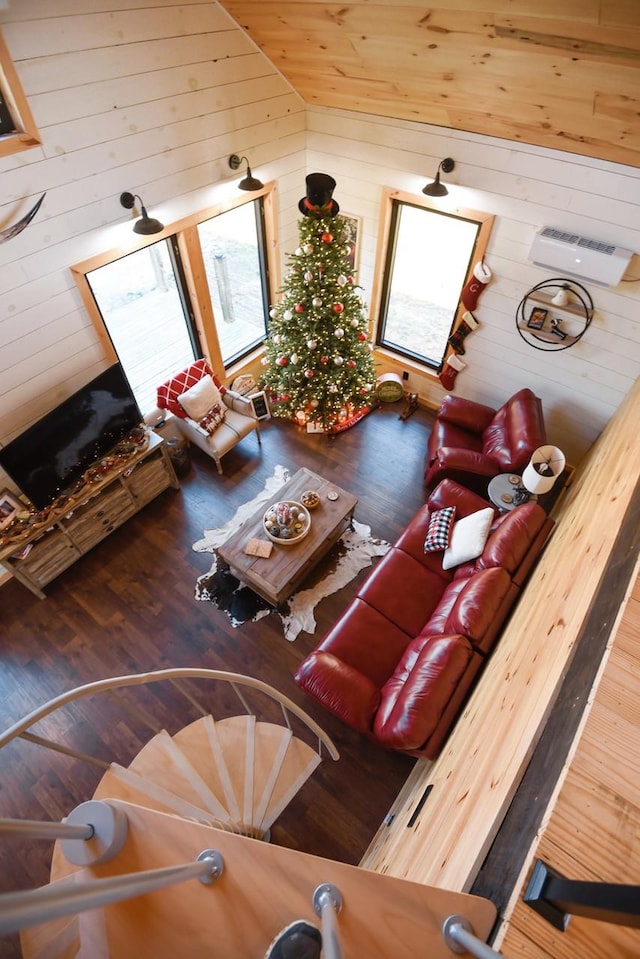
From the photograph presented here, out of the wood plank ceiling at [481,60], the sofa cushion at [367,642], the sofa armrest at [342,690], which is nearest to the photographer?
the wood plank ceiling at [481,60]

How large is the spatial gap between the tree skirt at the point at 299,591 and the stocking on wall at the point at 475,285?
7.98 ft

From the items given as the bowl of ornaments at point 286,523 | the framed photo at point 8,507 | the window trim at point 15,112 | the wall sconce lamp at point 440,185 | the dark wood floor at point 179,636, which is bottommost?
the dark wood floor at point 179,636

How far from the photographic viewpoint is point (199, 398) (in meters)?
4.89

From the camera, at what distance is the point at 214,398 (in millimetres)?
5023

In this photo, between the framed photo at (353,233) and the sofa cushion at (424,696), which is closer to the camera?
the sofa cushion at (424,696)

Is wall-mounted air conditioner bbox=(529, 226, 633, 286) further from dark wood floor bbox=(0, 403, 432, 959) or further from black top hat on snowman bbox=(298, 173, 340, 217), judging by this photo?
dark wood floor bbox=(0, 403, 432, 959)

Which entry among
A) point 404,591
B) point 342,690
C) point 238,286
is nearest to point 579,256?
point 404,591

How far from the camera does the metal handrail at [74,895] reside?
0.50 metres

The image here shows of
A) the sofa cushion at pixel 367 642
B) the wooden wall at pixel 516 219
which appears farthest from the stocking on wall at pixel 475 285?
the sofa cushion at pixel 367 642

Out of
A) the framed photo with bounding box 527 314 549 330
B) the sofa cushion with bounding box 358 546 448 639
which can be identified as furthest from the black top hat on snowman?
the sofa cushion with bounding box 358 546 448 639

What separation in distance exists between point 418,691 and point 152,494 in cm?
323

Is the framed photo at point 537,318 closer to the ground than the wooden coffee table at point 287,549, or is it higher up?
higher up

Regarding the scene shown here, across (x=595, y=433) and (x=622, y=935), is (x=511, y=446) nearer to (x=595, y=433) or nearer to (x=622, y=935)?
(x=595, y=433)

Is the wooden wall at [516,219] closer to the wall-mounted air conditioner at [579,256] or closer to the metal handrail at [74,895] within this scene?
the wall-mounted air conditioner at [579,256]
